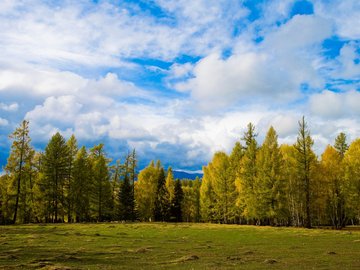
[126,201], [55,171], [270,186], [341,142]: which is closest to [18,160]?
[55,171]

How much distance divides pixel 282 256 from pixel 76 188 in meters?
58.4

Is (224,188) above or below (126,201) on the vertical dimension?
above

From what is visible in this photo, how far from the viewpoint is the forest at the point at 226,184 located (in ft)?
207

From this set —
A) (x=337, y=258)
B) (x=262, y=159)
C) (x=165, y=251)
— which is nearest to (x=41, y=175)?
(x=262, y=159)

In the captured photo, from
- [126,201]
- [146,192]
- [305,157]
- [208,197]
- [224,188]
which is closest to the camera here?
[305,157]

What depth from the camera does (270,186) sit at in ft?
207

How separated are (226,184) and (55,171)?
3620cm

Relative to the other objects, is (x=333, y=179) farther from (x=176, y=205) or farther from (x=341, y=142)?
(x=176, y=205)

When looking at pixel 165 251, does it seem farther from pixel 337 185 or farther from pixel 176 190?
pixel 176 190

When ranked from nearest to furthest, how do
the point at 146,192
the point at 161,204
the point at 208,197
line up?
the point at 208,197, the point at 161,204, the point at 146,192

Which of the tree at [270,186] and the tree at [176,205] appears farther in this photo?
the tree at [176,205]

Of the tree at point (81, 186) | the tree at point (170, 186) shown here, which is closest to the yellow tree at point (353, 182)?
the tree at point (170, 186)

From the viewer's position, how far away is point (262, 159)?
65.6 meters

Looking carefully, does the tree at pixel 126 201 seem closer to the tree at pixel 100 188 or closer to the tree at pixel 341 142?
the tree at pixel 100 188
